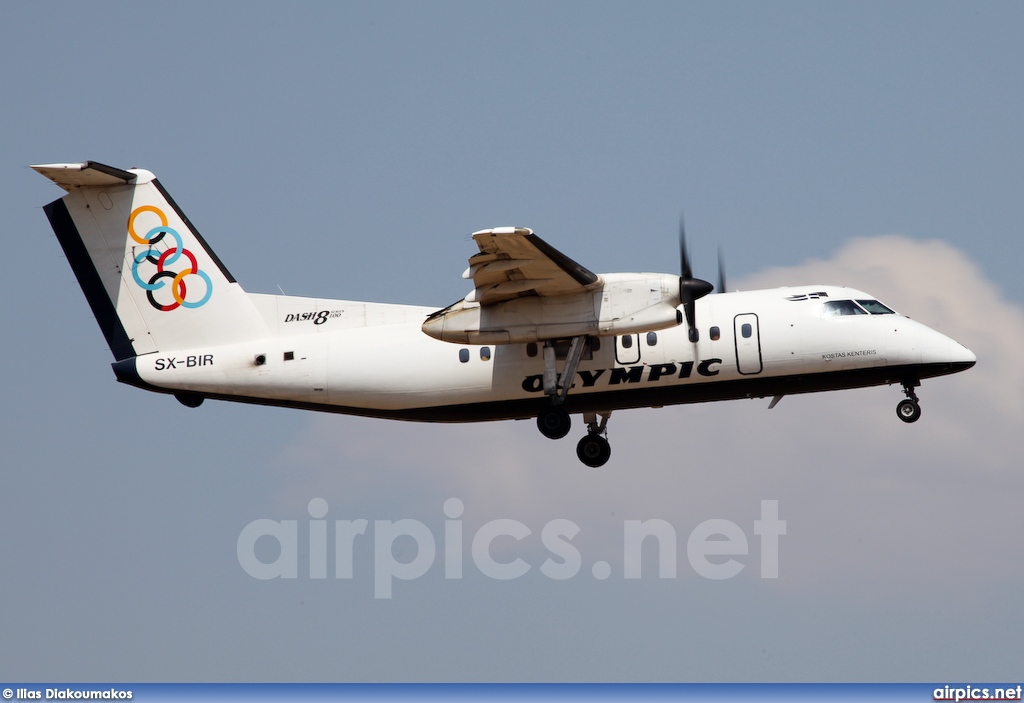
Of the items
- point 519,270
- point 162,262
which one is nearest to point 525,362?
point 519,270

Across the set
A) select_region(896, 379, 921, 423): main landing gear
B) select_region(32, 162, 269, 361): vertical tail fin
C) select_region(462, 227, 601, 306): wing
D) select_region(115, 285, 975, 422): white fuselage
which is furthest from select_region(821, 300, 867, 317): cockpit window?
select_region(32, 162, 269, 361): vertical tail fin

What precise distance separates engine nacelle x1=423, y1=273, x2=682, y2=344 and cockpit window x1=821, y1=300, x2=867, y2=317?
2564mm

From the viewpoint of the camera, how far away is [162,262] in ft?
78.0

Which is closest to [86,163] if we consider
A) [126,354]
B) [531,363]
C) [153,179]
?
[153,179]

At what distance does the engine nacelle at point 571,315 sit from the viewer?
68.5 feet

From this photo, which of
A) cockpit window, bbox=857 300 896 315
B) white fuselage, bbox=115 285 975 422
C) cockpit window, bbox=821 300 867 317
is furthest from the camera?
cockpit window, bbox=857 300 896 315

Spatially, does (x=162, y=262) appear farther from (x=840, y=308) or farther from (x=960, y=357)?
(x=960, y=357)

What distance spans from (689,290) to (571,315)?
6.17 ft

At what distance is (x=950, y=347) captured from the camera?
71.5 ft

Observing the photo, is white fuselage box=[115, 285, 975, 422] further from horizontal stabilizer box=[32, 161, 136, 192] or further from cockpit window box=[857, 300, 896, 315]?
horizontal stabilizer box=[32, 161, 136, 192]

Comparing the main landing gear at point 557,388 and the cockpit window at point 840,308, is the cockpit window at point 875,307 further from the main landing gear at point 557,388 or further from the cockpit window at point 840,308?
the main landing gear at point 557,388

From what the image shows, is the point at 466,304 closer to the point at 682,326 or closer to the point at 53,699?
the point at 682,326

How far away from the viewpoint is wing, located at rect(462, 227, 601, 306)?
1998cm

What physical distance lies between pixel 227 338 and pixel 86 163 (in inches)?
150
